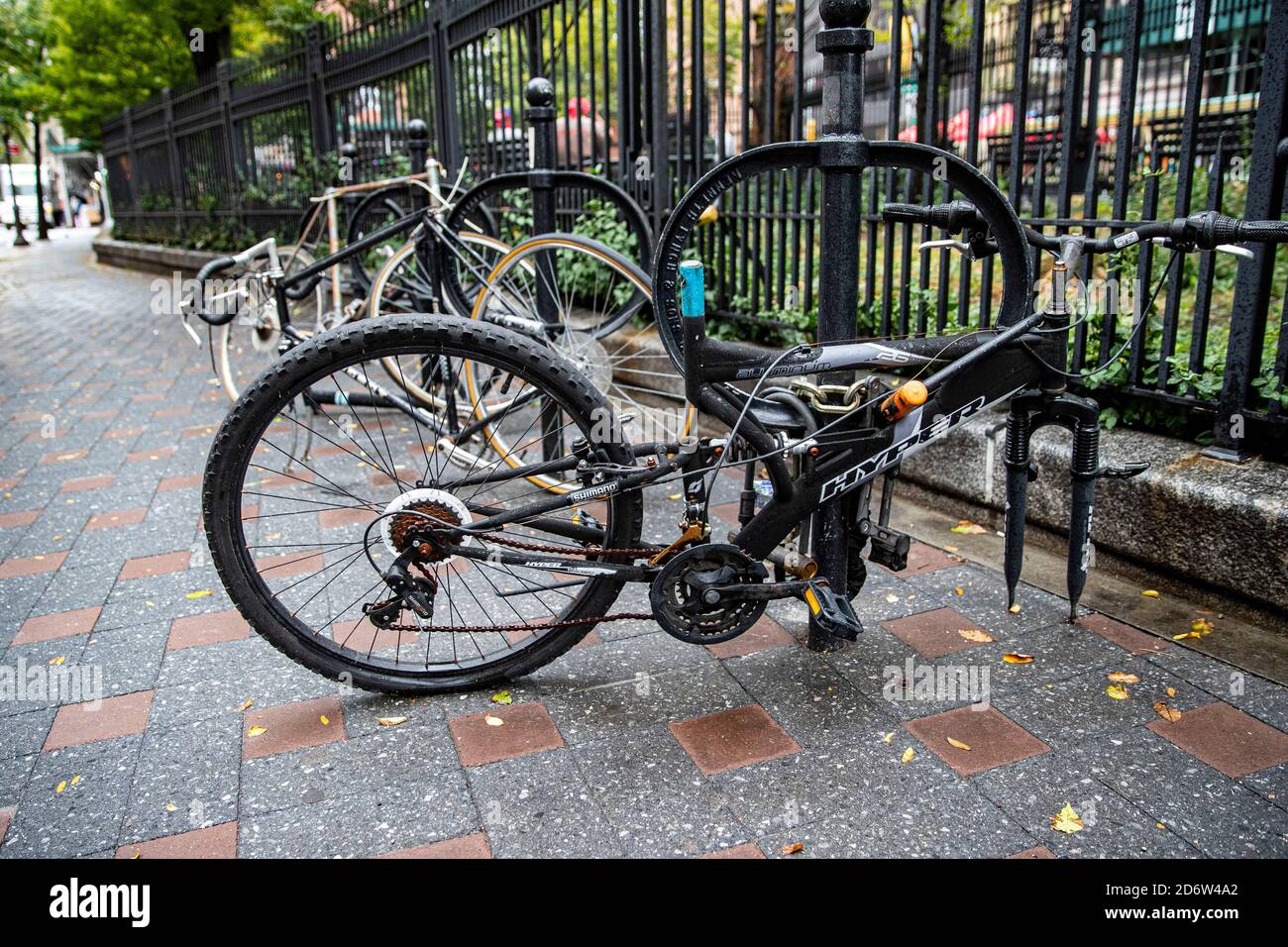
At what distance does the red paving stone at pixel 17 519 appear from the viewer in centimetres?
442

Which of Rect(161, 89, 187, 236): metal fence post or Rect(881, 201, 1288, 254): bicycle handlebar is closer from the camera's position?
Rect(881, 201, 1288, 254): bicycle handlebar

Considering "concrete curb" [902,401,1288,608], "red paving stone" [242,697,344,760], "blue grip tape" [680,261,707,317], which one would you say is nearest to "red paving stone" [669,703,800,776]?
"red paving stone" [242,697,344,760]

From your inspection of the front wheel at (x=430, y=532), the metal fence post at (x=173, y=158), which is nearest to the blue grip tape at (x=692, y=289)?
the front wheel at (x=430, y=532)

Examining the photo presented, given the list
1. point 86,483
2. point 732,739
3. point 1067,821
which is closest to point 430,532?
point 732,739

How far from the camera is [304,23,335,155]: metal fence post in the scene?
10.7 m

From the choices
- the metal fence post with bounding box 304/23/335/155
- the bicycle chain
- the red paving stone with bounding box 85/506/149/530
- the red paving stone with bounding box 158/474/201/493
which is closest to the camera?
the bicycle chain

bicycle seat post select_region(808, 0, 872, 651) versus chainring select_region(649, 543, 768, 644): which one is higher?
bicycle seat post select_region(808, 0, 872, 651)

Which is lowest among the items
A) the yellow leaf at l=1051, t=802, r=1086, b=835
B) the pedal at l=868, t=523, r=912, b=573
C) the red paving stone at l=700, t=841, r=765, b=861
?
the red paving stone at l=700, t=841, r=765, b=861

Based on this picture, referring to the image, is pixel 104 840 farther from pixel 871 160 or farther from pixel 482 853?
pixel 871 160

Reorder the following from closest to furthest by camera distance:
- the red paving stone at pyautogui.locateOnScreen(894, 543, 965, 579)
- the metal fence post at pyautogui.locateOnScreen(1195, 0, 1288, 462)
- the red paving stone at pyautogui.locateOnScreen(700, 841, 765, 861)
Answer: the red paving stone at pyautogui.locateOnScreen(700, 841, 765, 861) < the metal fence post at pyautogui.locateOnScreen(1195, 0, 1288, 462) < the red paving stone at pyautogui.locateOnScreen(894, 543, 965, 579)

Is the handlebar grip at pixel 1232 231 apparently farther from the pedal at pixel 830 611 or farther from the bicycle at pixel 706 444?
the pedal at pixel 830 611

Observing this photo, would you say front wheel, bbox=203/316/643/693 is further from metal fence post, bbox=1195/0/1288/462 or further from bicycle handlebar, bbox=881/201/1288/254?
metal fence post, bbox=1195/0/1288/462
